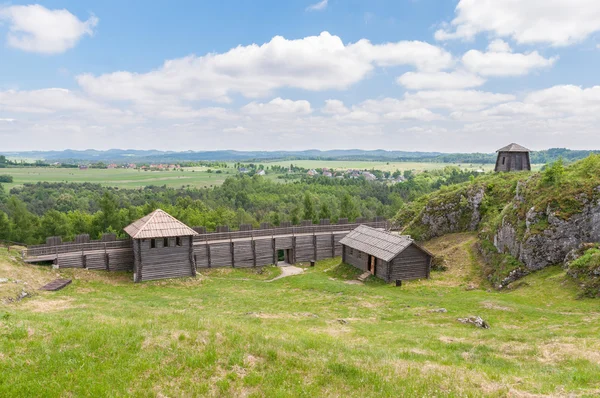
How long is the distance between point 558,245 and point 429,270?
10.5 metres

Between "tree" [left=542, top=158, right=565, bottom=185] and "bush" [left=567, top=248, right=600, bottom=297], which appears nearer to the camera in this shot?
"bush" [left=567, top=248, right=600, bottom=297]

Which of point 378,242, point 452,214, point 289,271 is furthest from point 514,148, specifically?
point 289,271

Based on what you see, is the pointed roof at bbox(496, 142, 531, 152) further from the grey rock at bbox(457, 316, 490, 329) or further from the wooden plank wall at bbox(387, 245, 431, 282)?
the grey rock at bbox(457, 316, 490, 329)

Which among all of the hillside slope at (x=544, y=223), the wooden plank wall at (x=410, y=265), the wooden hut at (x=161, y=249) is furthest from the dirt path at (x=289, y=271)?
the hillside slope at (x=544, y=223)

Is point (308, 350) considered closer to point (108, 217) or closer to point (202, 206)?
point (108, 217)

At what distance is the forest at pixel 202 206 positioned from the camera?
6047 cm

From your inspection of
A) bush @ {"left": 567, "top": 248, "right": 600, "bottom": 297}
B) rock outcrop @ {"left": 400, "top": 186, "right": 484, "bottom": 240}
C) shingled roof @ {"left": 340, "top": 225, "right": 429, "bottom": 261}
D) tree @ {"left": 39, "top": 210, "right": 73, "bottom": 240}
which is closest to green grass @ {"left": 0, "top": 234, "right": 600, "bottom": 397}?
bush @ {"left": 567, "top": 248, "right": 600, "bottom": 297}

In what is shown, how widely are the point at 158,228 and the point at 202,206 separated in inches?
2086

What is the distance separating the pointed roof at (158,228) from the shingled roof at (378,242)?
16206 mm

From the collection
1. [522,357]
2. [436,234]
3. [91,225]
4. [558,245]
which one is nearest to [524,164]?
[436,234]

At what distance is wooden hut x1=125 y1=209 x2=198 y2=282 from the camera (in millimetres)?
35031

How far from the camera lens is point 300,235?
157ft

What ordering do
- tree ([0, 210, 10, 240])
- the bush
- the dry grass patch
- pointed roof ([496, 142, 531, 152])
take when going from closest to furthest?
the dry grass patch < the bush < pointed roof ([496, 142, 531, 152]) < tree ([0, 210, 10, 240])

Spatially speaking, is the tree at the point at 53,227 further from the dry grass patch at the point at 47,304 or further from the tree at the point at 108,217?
the dry grass patch at the point at 47,304
